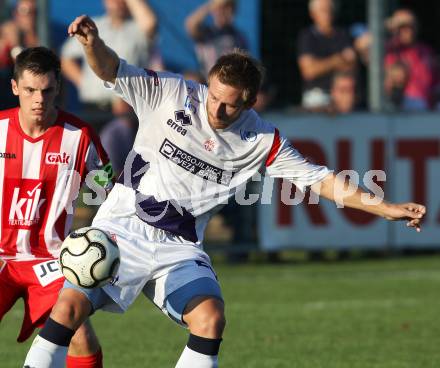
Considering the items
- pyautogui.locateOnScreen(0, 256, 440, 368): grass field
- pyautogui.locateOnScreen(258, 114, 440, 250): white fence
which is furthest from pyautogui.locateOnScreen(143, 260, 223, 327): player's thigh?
pyautogui.locateOnScreen(258, 114, 440, 250): white fence

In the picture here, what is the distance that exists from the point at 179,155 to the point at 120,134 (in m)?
7.14

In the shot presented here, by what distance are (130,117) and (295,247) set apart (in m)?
2.48

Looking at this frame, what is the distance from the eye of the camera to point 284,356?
8.39 metres

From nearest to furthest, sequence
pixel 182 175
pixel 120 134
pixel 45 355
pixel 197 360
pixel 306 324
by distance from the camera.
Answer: pixel 45 355
pixel 197 360
pixel 182 175
pixel 306 324
pixel 120 134

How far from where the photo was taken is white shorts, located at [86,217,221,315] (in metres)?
6.30

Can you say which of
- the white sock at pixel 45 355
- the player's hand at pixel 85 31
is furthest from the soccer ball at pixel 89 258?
the player's hand at pixel 85 31

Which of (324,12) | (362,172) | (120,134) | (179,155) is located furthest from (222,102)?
(324,12)

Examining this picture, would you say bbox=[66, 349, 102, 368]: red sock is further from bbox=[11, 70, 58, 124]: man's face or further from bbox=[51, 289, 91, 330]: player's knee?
bbox=[11, 70, 58, 124]: man's face

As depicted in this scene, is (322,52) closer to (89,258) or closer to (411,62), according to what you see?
(411,62)

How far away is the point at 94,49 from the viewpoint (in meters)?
Result: 6.21

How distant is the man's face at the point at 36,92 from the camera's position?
21.6ft

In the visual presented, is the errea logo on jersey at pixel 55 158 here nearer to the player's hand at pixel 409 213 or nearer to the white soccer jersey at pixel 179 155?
the white soccer jersey at pixel 179 155

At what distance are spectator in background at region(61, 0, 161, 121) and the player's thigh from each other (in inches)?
320

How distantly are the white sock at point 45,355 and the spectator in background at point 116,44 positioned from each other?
8.57 metres
